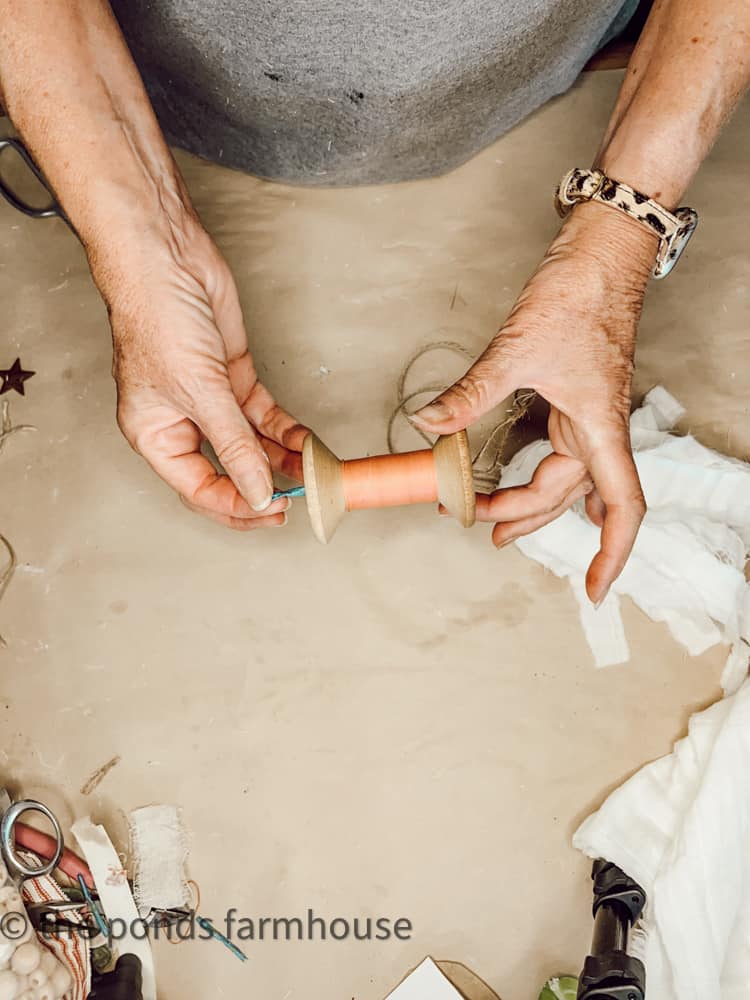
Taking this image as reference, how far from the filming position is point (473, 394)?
48.0 inches

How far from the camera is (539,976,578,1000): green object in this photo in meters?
1.44

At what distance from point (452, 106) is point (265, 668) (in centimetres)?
115

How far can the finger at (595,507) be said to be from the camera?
1530 millimetres

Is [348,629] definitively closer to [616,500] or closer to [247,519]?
[247,519]

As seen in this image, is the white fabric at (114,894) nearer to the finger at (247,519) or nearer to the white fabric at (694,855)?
the finger at (247,519)

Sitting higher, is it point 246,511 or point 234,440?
point 234,440

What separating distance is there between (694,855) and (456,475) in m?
0.76

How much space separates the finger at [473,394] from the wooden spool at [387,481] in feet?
0.18

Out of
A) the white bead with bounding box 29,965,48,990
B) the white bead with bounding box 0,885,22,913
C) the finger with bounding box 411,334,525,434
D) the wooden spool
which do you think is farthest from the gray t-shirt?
the white bead with bounding box 29,965,48,990

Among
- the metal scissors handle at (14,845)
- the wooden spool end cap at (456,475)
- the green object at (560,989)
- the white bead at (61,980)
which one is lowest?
the white bead at (61,980)

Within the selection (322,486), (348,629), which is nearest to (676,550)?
(348,629)

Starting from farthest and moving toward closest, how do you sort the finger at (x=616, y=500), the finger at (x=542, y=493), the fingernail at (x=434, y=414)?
the finger at (x=542, y=493) < the finger at (x=616, y=500) < the fingernail at (x=434, y=414)

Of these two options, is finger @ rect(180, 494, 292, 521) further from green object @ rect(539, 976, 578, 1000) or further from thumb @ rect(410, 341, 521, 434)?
green object @ rect(539, 976, 578, 1000)

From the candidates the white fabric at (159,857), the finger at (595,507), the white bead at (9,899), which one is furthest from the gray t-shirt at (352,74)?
the white bead at (9,899)
